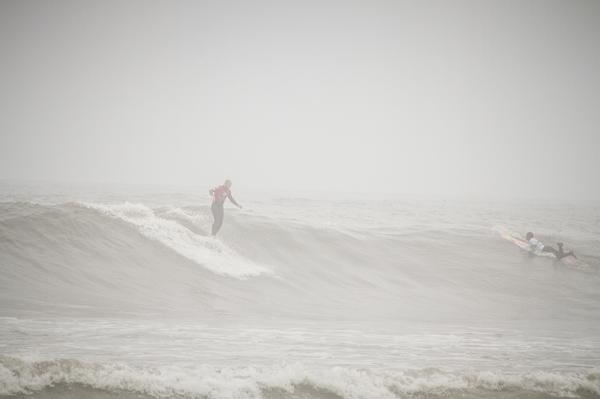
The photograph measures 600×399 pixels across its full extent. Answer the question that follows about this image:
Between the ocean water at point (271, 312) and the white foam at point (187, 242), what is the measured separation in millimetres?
74

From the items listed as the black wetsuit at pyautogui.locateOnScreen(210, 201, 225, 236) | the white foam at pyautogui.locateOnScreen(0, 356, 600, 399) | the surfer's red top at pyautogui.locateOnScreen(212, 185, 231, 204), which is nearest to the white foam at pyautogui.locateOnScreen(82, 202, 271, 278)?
the black wetsuit at pyautogui.locateOnScreen(210, 201, 225, 236)

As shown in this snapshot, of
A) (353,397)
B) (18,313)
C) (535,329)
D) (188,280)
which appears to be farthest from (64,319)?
(535,329)

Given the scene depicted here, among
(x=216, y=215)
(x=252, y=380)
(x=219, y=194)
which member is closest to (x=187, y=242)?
(x=216, y=215)

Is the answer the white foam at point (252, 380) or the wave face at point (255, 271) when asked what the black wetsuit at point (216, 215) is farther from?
the white foam at point (252, 380)

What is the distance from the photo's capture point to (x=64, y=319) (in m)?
8.56

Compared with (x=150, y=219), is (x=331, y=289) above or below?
below

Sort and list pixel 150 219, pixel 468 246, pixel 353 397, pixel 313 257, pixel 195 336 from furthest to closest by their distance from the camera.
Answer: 1. pixel 468 246
2. pixel 313 257
3. pixel 150 219
4. pixel 195 336
5. pixel 353 397

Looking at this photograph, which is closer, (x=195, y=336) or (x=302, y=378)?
(x=302, y=378)

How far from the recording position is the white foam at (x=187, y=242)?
51.6 ft

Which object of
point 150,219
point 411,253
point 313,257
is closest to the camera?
point 150,219

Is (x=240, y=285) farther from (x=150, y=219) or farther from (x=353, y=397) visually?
(x=353, y=397)

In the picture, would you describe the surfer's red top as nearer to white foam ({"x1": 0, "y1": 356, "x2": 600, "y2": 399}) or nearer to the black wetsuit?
the black wetsuit

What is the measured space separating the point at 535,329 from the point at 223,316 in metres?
7.85

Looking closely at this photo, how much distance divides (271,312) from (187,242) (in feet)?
20.8
